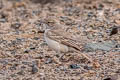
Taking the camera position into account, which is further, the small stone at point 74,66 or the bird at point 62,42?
the bird at point 62,42

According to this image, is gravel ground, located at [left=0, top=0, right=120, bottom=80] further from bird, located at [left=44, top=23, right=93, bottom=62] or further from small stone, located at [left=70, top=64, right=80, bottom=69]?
bird, located at [left=44, top=23, right=93, bottom=62]

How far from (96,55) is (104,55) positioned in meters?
0.17

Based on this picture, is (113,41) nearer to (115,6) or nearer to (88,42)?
(88,42)

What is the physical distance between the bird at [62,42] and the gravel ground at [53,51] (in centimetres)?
25

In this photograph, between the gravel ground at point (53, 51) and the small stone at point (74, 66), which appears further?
the small stone at point (74, 66)

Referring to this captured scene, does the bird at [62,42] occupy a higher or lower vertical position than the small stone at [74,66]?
higher

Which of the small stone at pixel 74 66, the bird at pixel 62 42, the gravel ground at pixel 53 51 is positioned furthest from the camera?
the bird at pixel 62 42

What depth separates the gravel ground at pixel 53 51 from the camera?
368 inches

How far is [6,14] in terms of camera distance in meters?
15.4

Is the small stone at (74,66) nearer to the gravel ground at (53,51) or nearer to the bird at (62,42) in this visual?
the gravel ground at (53,51)

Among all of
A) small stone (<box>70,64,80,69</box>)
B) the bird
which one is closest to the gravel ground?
small stone (<box>70,64,80,69</box>)

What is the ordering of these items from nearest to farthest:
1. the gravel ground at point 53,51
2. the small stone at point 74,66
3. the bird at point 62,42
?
the gravel ground at point 53,51
the small stone at point 74,66
the bird at point 62,42

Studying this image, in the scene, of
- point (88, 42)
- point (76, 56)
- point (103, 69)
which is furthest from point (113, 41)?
point (103, 69)

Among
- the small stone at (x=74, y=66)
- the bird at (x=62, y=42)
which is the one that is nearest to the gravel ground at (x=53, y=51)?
the small stone at (x=74, y=66)
